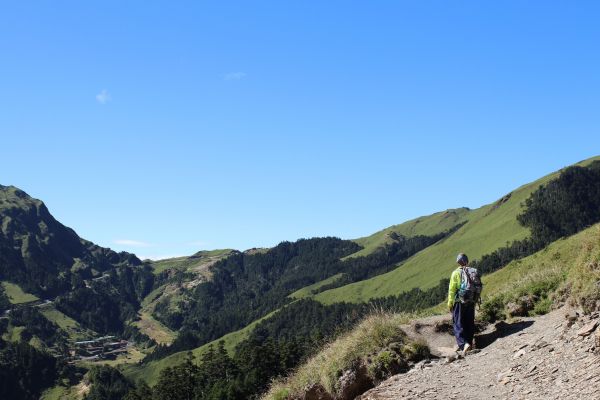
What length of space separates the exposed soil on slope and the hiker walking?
563 mm

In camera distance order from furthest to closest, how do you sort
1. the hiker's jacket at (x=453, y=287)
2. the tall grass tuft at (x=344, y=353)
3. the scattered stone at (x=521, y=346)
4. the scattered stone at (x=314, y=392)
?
the scattered stone at (x=314, y=392)
the tall grass tuft at (x=344, y=353)
the hiker's jacket at (x=453, y=287)
the scattered stone at (x=521, y=346)

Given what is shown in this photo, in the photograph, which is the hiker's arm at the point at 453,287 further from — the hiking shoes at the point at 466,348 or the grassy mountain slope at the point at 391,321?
the grassy mountain slope at the point at 391,321

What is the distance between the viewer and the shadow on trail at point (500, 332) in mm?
16609

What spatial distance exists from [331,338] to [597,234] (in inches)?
411

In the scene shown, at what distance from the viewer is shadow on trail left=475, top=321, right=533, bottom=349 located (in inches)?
654

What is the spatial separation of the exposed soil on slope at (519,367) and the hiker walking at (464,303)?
22.2 inches

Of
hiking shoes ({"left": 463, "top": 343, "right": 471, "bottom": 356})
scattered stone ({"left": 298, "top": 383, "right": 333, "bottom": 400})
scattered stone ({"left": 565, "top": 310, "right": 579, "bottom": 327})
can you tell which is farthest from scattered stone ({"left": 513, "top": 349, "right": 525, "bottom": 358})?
scattered stone ({"left": 298, "top": 383, "right": 333, "bottom": 400})

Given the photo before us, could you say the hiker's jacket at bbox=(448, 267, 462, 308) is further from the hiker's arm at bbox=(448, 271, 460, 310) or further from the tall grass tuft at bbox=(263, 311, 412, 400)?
the tall grass tuft at bbox=(263, 311, 412, 400)

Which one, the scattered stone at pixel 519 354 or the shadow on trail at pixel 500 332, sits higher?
the shadow on trail at pixel 500 332

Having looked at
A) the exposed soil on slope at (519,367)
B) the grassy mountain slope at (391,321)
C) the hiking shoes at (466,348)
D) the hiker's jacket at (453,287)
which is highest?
the hiker's jacket at (453,287)

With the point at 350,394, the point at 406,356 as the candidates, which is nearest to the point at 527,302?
the point at 406,356

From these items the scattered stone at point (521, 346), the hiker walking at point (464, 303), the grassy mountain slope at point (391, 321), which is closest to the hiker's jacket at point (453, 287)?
the hiker walking at point (464, 303)

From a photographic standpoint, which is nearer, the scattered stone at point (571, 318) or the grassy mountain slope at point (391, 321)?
the scattered stone at point (571, 318)

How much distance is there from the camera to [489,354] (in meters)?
15.3
